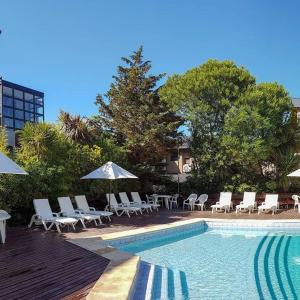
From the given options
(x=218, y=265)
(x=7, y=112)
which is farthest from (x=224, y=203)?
(x=7, y=112)

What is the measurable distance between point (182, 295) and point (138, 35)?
48.6 feet

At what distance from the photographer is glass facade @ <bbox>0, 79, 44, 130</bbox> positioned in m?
64.2

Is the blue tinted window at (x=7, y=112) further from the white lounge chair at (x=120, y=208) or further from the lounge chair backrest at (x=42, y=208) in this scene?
the lounge chair backrest at (x=42, y=208)

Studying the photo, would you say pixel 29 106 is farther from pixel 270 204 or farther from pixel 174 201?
pixel 270 204

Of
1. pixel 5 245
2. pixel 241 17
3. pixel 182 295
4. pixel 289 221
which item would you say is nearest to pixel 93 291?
pixel 182 295

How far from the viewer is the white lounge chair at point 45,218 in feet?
40.4

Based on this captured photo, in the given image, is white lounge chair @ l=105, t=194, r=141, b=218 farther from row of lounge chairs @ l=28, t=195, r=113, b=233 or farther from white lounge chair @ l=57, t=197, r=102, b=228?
white lounge chair @ l=57, t=197, r=102, b=228

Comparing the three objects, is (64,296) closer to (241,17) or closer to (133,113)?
(241,17)

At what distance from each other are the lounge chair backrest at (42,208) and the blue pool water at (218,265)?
9.69 ft

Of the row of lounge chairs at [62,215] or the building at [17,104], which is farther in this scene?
the building at [17,104]

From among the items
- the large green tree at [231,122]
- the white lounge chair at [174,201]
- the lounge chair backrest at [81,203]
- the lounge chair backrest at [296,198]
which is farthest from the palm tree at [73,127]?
the lounge chair backrest at [296,198]

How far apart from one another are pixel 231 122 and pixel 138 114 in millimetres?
4923

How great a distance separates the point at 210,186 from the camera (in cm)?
2183

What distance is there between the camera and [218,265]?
30.8 feet
